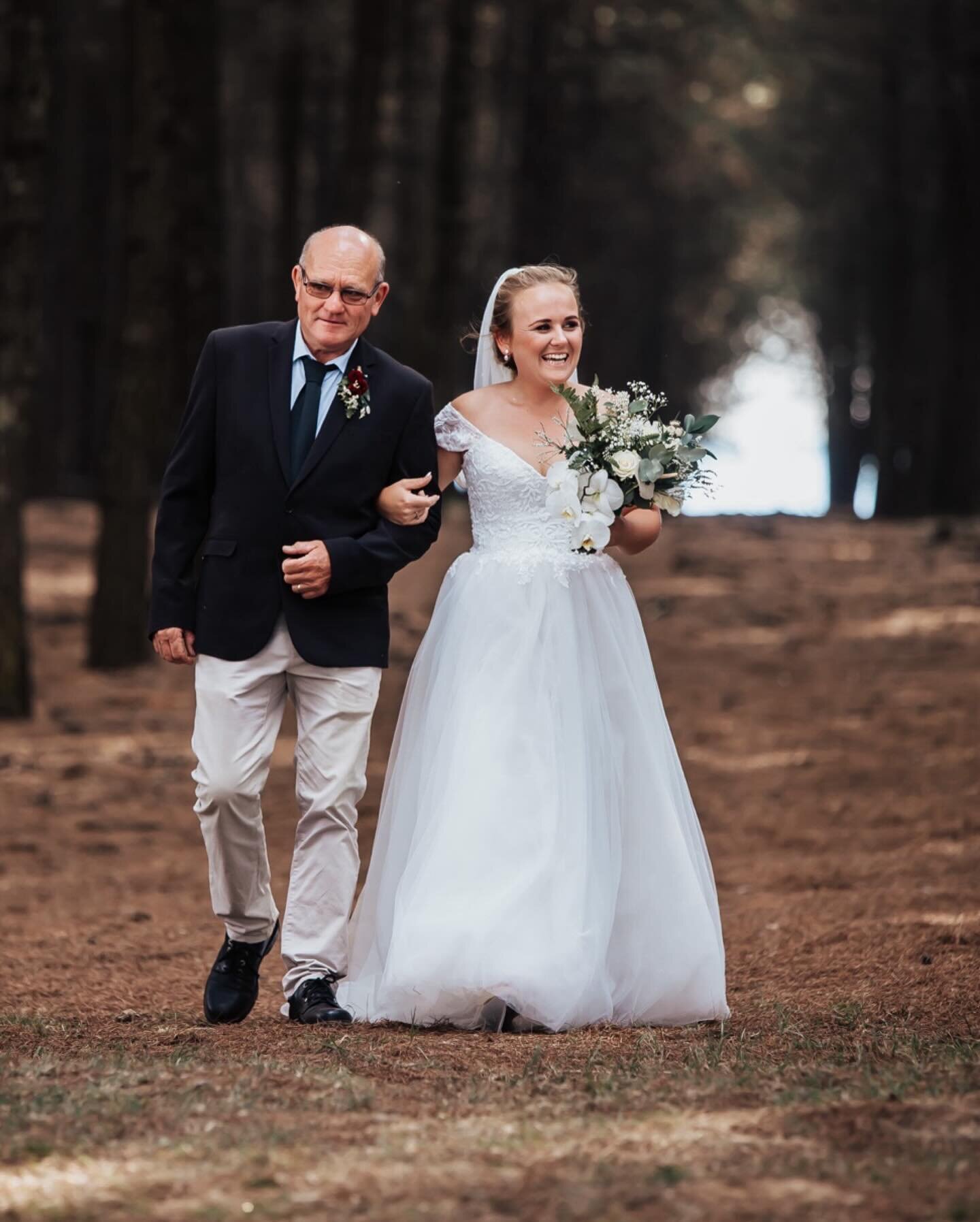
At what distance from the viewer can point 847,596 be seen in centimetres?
2130

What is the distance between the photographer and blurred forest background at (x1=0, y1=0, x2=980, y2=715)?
16.1m

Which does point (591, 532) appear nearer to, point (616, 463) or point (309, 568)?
point (616, 463)

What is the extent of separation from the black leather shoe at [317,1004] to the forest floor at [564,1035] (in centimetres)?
20

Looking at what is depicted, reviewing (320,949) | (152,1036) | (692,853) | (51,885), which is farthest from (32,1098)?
(51,885)

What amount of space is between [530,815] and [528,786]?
111mm

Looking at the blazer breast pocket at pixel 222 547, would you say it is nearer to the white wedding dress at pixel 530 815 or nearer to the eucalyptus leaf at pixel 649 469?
the white wedding dress at pixel 530 815

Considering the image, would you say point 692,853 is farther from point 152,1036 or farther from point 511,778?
point 152,1036

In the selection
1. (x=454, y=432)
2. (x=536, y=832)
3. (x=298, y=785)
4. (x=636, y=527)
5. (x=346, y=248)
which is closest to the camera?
(x=346, y=248)

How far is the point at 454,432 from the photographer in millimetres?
7172

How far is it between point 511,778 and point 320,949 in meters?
0.92

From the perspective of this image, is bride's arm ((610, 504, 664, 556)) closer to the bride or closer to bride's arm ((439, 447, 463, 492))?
the bride

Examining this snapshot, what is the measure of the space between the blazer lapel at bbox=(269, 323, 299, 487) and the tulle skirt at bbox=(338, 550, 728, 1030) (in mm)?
936

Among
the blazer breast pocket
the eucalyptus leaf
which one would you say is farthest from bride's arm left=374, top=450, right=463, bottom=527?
the eucalyptus leaf

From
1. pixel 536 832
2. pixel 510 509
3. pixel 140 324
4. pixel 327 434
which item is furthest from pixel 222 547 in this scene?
pixel 140 324
